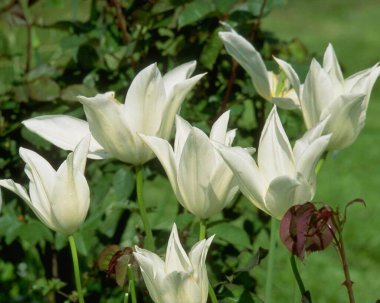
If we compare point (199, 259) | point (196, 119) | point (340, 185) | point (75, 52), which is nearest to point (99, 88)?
point (75, 52)

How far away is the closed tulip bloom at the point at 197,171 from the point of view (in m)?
1.32

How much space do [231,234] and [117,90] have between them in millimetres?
508

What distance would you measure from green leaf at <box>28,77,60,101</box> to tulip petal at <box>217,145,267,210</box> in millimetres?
980

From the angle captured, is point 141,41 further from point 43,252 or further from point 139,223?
point 43,252

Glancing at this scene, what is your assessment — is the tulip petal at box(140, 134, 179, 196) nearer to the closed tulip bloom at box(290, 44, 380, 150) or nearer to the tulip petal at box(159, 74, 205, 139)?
the tulip petal at box(159, 74, 205, 139)

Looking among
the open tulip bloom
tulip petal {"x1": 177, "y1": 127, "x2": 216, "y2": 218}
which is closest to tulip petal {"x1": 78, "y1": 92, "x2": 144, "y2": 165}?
the open tulip bloom

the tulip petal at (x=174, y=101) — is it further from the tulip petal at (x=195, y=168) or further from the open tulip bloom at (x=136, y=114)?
the tulip petal at (x=195, y=168)

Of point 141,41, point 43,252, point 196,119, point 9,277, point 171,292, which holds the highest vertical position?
point 171,292

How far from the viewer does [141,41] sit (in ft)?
7.36

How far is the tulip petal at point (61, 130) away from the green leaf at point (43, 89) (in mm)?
706

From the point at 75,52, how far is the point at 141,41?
178mm

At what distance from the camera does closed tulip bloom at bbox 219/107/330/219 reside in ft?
4.14

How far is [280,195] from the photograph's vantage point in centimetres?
127

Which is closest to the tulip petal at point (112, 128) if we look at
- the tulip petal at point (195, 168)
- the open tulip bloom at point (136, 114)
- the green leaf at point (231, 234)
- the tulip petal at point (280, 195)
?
the open tulip bloom at point (136, 114)
